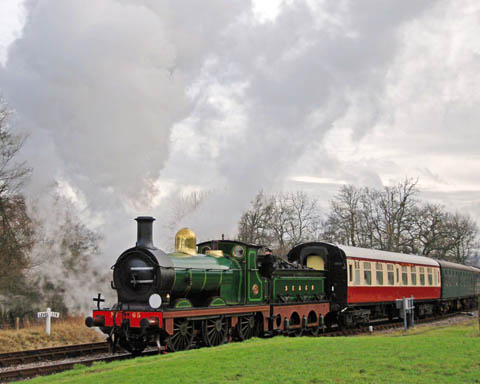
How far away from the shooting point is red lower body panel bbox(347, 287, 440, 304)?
19.4 metres

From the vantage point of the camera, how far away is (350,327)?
21.0 meters

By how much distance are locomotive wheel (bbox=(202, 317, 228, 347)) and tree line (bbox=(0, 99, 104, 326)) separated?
27.6 feet

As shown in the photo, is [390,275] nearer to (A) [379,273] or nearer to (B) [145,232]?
(A) [379,273]

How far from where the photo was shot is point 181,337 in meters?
12.7

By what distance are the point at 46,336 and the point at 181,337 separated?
6.01 meters

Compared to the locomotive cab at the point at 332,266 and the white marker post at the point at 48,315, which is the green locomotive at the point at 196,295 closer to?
the locomotive cab at the point at 332,266

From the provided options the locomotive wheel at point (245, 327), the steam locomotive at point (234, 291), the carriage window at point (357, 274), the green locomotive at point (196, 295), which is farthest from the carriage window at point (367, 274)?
the locomotive wheel at point (245, 327)

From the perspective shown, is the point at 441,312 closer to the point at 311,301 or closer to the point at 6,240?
the point at 311,301

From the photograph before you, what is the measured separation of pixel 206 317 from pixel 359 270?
28.1ft

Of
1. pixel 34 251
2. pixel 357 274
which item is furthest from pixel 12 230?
pixel 357 274

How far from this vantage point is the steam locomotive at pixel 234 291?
39.9 ft

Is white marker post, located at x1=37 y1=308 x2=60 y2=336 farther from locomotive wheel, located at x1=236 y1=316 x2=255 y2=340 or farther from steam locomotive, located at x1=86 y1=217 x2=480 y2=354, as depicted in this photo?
locomotive wheel, located at x1=236 y1=316 x2=255 y2=340

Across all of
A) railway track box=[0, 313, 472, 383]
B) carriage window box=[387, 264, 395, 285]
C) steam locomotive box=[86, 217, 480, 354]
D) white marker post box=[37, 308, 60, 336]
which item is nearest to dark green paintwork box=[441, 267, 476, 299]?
steam locomotive box=[86, 217, 480, 354]

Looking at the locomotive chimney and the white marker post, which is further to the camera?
the white marker post
